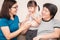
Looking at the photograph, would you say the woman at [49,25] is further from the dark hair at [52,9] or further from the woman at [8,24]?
the woman at [8,24]

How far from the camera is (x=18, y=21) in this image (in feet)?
4.37

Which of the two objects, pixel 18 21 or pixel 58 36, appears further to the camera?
pixel 18 21

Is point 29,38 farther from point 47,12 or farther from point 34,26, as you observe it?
point 47,12

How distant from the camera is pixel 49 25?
3.91ft

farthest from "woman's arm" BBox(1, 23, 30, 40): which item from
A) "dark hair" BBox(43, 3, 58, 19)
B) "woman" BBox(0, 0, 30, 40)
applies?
"dark hair" BBox(43, 3, 58, 19)

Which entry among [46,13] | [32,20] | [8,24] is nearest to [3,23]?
[8,24]

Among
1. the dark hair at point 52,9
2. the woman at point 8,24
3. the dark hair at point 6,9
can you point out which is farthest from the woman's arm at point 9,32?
the dark hair at point 52,9

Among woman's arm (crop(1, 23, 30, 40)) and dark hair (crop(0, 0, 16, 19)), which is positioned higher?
dark hair (crop(0, 0, 16, 19))

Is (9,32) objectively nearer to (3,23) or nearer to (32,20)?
(3,23)

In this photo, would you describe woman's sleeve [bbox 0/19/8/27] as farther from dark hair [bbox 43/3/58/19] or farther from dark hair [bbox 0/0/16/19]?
dark hair [bbox 43/3/58/19]

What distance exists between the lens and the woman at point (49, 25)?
1.18 metres

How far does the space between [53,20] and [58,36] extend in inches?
5.8

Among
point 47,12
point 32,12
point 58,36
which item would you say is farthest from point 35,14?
point 58,36

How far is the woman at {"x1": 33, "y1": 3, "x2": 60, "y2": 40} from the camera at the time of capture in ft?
3.86
